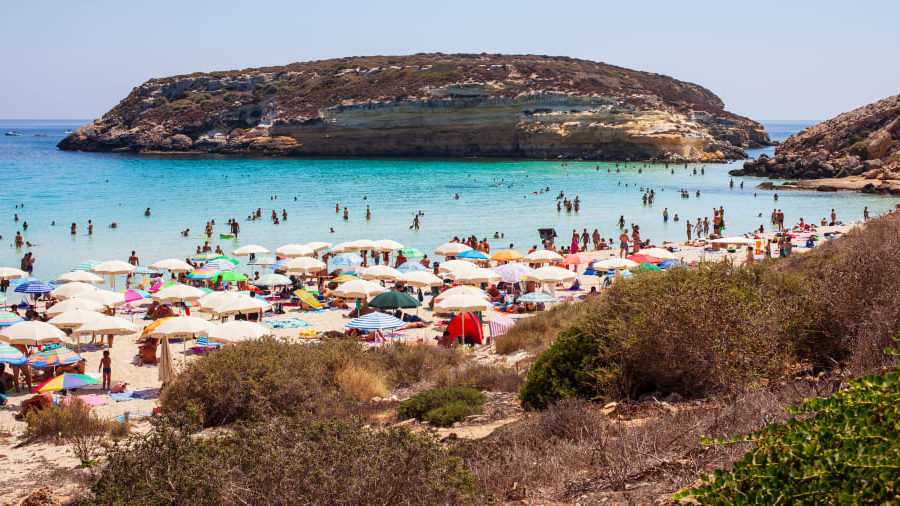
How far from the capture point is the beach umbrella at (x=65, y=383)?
39.5 feet

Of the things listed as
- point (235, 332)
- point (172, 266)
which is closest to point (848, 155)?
point (172, 266)

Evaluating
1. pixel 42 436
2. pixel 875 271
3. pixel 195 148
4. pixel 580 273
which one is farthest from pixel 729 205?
pixel 195 148

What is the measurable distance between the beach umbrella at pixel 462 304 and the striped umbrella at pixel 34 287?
11.7 metres

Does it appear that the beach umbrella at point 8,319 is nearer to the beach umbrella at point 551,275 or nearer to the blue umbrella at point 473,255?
the beach umbrella at point 551,275

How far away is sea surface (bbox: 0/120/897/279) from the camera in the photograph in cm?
3478

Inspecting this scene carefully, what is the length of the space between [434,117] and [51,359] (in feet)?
256

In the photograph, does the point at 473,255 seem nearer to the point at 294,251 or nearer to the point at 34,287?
the point at 294,251

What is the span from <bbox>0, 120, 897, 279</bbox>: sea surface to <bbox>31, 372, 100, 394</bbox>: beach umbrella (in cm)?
1615

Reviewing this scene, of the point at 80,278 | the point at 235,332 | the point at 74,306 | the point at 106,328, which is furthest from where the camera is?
the point at 80,278

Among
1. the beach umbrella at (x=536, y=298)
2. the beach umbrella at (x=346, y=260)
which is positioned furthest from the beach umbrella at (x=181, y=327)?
the beach umbrella at (x=346, y=260)

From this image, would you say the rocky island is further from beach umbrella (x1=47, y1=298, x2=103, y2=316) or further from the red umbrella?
beach umbrella (x1=47, y1=298, x2=103, y2=316)

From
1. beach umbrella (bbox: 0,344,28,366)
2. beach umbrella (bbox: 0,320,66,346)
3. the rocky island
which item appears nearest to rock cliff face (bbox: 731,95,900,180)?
the rocky island

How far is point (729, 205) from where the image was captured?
47562 mm

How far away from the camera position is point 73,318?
51.7ft
